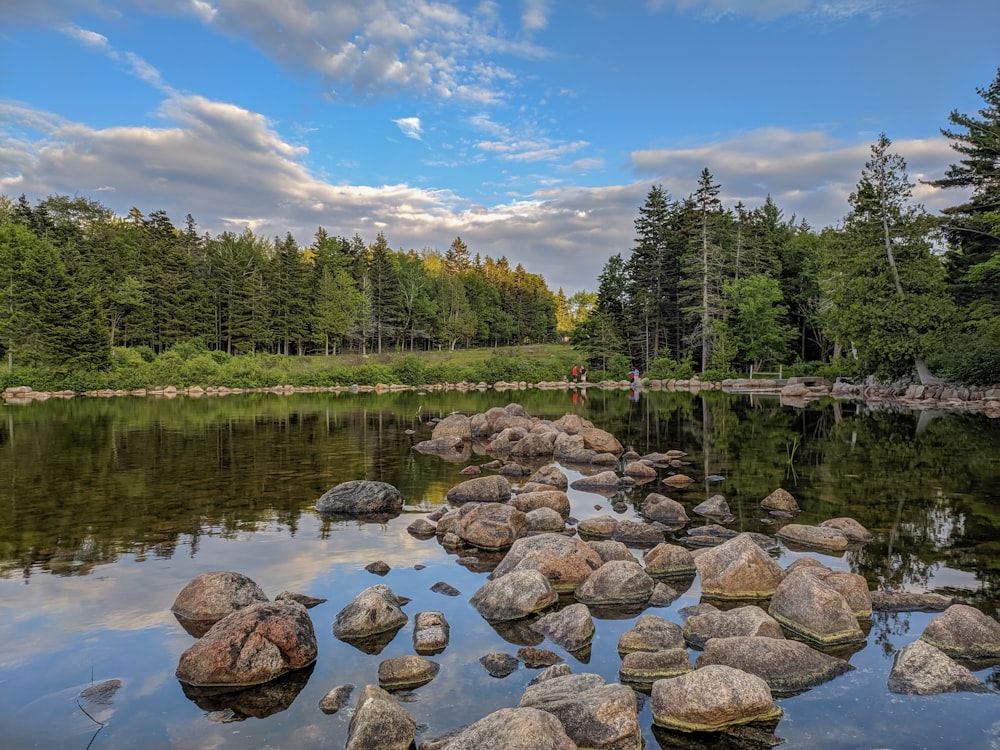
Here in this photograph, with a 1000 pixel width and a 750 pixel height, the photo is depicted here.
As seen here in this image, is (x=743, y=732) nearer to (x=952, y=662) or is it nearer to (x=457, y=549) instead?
(x=952, y=662)

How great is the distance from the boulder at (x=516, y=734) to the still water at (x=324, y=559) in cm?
92

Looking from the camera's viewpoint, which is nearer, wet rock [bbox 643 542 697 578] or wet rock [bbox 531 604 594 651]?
wet rock [bbox 531 604 594 651]

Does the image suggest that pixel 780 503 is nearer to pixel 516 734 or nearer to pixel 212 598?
pixel 516 734

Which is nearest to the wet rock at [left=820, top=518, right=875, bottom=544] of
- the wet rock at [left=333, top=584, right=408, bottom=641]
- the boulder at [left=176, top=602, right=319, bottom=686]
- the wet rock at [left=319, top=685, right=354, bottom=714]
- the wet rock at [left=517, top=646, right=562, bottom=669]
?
the wet rock at [left=517, top=646, right=562, bottom=669]

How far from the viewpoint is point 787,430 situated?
2895 cm

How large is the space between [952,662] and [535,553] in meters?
5.33

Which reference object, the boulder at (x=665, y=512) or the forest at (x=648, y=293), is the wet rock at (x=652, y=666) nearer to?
the boulder at (x=665, y=512)

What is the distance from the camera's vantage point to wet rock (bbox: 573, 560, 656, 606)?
355 inches

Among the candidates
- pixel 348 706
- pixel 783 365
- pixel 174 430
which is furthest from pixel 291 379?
pixel 348 706

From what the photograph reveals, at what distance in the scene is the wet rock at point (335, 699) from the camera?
6242mm

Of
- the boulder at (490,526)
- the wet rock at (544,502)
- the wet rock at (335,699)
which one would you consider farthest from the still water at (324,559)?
the boulder at (490,526)

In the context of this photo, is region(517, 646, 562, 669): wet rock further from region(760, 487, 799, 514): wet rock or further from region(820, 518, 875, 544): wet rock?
region(760, 487, 799, 514): wet rock

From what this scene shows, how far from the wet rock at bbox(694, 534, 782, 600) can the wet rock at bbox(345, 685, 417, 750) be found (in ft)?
17.3

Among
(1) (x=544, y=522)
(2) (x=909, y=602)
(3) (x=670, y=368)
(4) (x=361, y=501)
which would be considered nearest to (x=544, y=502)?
(1) (x=544, y=522)
